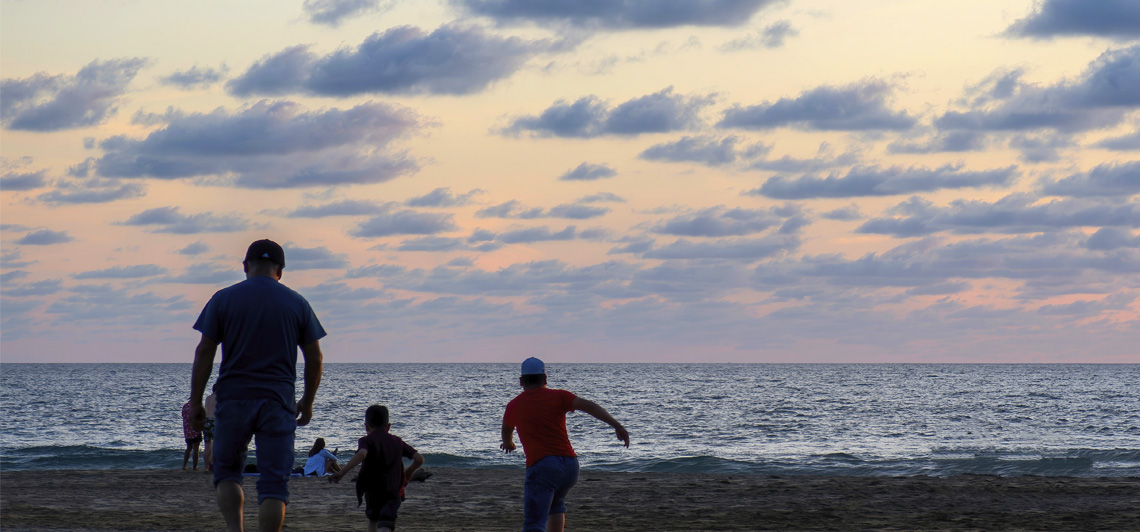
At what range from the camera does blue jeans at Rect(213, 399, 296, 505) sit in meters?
5.91

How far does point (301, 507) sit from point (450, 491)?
304 cm

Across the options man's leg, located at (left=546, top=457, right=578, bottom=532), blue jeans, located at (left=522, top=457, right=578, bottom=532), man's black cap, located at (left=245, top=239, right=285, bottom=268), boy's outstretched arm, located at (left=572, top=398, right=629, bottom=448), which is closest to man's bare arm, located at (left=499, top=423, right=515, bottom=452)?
blue jeans, located at (left=522, top=457, right=578, bottom=532)

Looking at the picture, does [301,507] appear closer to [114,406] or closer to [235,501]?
[235,501]

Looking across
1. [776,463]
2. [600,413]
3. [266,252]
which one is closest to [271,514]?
[266,252]

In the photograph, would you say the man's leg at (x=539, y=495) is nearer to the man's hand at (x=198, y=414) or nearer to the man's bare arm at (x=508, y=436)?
the man's bare arm at (x=508, y=436)

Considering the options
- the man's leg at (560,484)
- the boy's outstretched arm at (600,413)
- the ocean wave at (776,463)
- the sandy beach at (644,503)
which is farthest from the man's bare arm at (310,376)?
the ocean wave at (776,463)

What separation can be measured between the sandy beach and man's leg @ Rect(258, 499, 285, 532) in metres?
6.68

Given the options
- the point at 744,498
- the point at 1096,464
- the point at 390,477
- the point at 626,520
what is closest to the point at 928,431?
the point at 1096,464

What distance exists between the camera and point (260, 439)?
5980 mm

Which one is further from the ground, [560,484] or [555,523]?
[560,484]

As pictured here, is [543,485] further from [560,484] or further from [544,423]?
[544,423]

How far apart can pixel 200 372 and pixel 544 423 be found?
271cm

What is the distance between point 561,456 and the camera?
779 cm

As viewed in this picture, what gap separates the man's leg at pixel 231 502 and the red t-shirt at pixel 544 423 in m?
2.20
